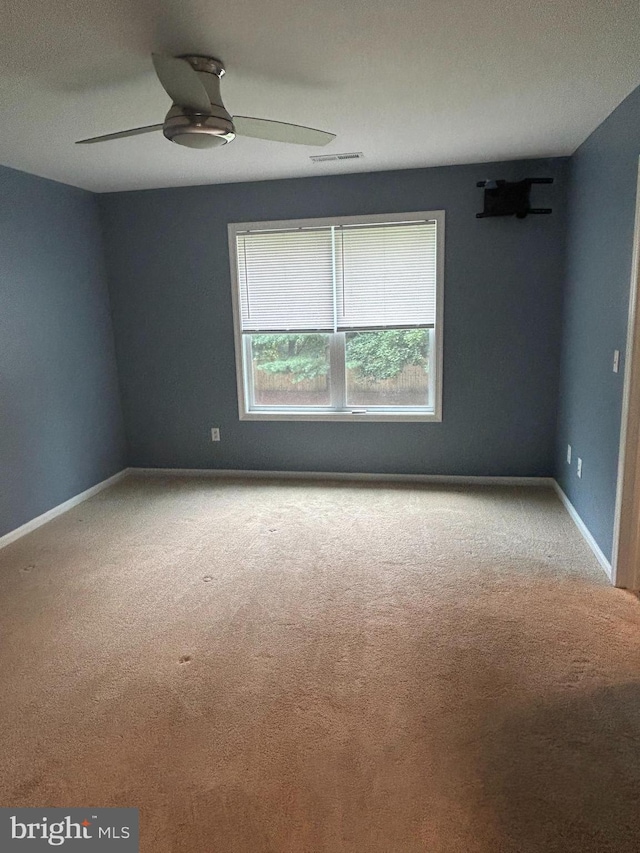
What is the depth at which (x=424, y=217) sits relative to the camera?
4.11 m

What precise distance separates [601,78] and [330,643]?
2.82 metres

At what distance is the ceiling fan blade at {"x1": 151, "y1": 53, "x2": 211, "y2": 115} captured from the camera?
1.90 m

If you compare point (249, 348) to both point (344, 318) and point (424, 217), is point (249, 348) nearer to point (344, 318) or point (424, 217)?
point (344, 318)

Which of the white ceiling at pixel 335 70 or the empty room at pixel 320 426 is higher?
the white ceiling at pixel 335 70

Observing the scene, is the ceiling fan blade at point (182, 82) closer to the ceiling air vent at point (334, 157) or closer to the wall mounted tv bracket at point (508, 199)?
the ceiling air vent at point (334, 157)

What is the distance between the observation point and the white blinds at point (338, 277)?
13.8 feet

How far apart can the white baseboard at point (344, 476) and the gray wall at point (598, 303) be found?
52 cm

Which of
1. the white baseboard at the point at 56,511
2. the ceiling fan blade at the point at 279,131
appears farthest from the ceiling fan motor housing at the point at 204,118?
the white baseboard at the point at 56,511

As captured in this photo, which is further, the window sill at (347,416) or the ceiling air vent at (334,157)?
the window sill at (347,416)

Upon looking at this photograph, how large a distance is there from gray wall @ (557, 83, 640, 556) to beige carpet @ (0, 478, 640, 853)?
0.42 meters

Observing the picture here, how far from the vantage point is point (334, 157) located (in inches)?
146

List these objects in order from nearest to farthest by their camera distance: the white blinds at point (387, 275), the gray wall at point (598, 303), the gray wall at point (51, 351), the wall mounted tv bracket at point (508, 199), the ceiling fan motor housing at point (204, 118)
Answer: the ceiling fan motor housing at point (204, 118) < the gray wall at point (598, 303) < the gray wall at point (51, 351) < the wall mounted tv bracket at point (508, 199) < the white blinds at point (387, 275)

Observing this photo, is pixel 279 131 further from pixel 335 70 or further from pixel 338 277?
pixel 338 277

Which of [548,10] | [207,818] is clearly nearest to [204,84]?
[548,10]
